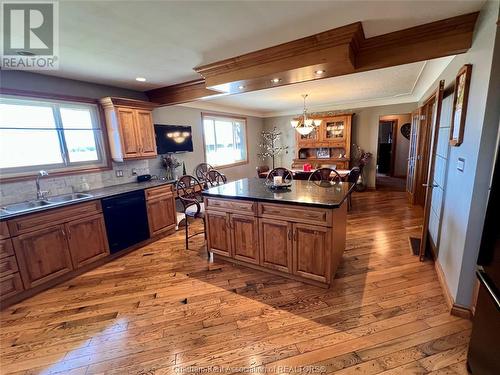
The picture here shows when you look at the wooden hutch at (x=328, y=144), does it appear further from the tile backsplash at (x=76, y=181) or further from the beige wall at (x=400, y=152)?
the tile backsplash at (x=76, y=181)

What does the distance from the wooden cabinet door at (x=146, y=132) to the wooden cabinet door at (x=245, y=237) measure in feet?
7.13

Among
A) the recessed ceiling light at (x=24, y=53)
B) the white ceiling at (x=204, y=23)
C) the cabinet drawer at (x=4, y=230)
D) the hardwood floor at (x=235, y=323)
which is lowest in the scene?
the hardwood floor at (x=235, y=323)

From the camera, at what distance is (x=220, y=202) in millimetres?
2666

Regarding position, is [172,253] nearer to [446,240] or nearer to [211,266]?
[211,266]

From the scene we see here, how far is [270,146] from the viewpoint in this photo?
25.5 ft

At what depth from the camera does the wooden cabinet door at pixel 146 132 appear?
370 cm

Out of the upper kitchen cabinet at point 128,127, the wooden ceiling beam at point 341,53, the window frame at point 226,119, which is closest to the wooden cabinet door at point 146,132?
the upper kitchen cabinet at point 128,127

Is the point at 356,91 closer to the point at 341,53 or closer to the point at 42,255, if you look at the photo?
the point at 341,53

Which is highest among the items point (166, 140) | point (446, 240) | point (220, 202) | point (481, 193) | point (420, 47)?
point (420, 47)

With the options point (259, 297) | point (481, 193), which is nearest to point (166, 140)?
point (259, 297)

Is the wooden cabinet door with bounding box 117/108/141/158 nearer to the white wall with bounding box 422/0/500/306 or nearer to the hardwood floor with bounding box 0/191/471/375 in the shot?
the hardwood floor with bounding box 0/191/471/375

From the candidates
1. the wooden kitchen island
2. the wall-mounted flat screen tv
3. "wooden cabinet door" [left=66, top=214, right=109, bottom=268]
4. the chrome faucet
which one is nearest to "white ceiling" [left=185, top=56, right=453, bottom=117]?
the wall-mounted flat screen tv

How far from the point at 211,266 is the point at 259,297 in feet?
2.76

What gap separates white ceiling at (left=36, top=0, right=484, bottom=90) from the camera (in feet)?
5.33
